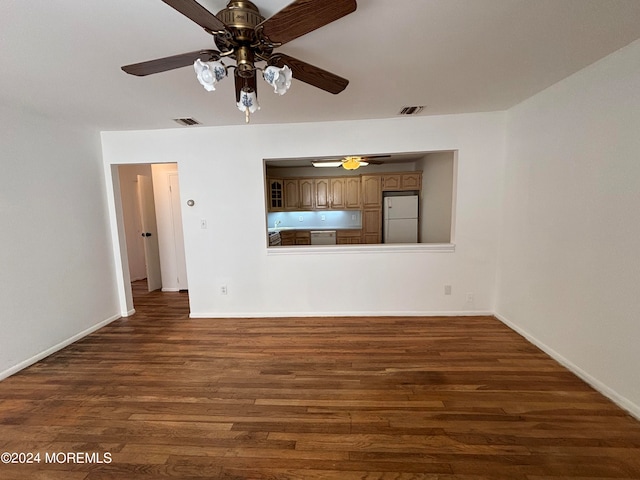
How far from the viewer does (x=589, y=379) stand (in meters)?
2.01

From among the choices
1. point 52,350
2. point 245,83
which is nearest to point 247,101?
point 245,83

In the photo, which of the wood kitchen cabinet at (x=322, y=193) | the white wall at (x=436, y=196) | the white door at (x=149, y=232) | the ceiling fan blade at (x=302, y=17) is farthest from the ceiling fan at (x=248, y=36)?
the wood kitchen cabinet at (x=322, y=193)

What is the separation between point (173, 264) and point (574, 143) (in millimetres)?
5343

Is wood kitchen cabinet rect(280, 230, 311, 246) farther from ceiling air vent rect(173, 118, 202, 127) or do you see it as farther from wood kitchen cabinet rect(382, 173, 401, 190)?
ceiling air vent rect(173, 118, 202, 127)

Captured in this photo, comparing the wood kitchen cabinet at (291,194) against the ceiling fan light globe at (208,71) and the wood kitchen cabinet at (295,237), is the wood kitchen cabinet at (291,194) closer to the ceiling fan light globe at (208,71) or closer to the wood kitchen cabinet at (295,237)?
the wood kitchen cabinet at (295,237)

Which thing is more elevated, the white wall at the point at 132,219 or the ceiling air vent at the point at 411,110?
the ceiling air vent at the point at 411,110

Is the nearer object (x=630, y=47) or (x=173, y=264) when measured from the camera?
(x=630, y=47)

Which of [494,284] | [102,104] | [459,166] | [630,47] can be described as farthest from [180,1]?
[494,284]

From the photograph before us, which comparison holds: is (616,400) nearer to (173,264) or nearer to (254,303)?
(254,303)

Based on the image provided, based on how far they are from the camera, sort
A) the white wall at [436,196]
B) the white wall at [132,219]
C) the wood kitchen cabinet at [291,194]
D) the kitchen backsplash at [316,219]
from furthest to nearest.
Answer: the kitchen backsplash at [316,219] < the wood kitchen cabinet at [291,194] < the white wall at [132,219] < the white wall at [436,196]

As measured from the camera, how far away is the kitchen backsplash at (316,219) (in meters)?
6.40

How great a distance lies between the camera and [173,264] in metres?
4.74

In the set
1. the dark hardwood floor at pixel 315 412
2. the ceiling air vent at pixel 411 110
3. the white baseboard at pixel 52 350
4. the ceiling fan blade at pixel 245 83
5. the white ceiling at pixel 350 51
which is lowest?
the dark hardwood floor at pixel 315 412

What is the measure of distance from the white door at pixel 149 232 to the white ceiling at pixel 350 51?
2.08 meters
